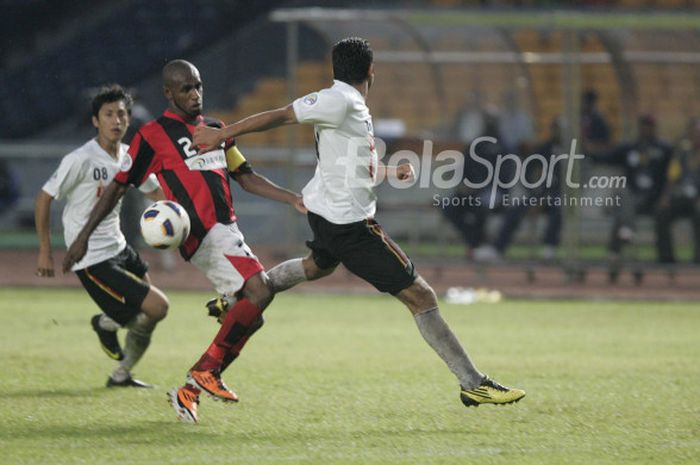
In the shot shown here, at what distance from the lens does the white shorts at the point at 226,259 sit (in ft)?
24.8

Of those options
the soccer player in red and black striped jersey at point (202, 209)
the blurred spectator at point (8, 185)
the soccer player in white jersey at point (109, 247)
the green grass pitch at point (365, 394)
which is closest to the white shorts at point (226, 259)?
the soccer player in red and black striped jersey at point (202, 209)

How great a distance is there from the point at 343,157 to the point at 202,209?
36.5 inches

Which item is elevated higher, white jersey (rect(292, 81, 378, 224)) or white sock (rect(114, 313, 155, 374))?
white jersey (rect(292, 81, 378, 224))

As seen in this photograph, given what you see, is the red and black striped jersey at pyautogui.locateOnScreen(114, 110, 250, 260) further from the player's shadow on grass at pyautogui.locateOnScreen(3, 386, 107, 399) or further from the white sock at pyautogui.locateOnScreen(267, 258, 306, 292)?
the player's shadow on grass at pyautogui.locateOnScreen(3, 386, 107, 399)

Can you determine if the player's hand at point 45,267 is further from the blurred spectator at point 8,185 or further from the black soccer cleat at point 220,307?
the blurred spectator at point 8,185

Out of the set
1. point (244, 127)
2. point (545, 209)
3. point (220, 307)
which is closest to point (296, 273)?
point (220, 307)

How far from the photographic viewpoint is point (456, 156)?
16.7 metres

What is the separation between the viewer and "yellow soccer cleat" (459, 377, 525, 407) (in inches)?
291

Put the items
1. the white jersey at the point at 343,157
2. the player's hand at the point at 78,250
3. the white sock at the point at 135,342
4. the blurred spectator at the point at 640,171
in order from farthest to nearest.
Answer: the blurred spectator at the point at 640,171 → the white sock at the point at 135,342 → the player's hand at the point at 78,250 → the white jersey at the point at 343,157

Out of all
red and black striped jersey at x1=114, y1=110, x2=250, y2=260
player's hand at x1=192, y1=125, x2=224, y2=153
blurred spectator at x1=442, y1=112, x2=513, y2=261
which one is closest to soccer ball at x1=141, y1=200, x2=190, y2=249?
red and black striped jersey at x1=114, y1=110, x2=250, y2=260

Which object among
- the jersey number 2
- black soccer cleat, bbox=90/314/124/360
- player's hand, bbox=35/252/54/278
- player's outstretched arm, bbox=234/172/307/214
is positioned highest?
the jersey number 2

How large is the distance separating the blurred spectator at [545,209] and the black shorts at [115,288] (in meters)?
8.51

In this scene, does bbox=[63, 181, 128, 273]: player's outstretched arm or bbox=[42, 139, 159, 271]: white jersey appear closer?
bbox=[63, 181, 128, 273]: player's outstretched arm

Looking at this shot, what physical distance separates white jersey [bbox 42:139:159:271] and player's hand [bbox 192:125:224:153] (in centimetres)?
178
